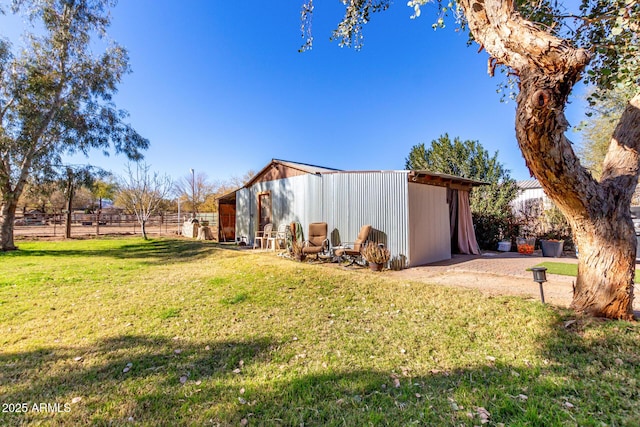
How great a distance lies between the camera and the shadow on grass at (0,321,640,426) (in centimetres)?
206

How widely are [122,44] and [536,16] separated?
16042mm

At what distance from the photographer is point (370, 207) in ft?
26.4

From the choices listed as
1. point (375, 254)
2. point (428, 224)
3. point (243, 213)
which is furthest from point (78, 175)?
point (428, 224)

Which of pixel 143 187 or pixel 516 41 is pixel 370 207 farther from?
pixel 143 187

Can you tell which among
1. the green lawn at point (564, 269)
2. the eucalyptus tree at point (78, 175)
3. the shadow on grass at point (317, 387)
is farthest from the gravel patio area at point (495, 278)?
the eucalyptus tree at point (78, 175)

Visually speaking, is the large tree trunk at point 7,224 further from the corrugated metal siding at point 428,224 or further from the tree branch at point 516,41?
the tree branch at point 516,41

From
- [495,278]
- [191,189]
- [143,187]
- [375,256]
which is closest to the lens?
[495,278]

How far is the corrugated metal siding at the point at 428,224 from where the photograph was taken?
25.2ft

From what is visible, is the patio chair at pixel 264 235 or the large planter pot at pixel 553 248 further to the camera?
the patio chair at pixel 264 235

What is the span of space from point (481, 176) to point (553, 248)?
501 cm

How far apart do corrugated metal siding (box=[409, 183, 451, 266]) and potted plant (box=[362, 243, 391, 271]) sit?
89 cm

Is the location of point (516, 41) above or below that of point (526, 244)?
above

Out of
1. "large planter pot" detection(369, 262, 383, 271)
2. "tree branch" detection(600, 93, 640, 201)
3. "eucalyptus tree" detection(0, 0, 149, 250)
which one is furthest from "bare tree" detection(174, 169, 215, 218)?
"tree branch" detection(600, 93, 640, 201)

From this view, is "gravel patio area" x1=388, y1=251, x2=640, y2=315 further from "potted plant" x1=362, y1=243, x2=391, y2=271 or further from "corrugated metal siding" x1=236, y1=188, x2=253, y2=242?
"corrugated metal siding" x1=236, y1=188, x2=253, y2=242
